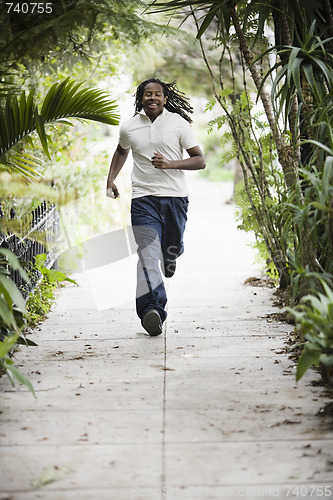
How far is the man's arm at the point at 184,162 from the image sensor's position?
15.2 ft

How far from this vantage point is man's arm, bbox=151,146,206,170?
15.2ft

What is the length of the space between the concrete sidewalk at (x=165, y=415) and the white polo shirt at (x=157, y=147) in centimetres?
107

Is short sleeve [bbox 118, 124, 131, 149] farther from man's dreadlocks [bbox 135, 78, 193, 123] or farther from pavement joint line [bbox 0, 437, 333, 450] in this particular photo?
pavement joint line [bbox 0, 437, 333, 450]

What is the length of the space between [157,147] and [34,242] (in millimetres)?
1694

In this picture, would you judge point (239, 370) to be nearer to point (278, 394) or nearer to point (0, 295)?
point (278, 394)

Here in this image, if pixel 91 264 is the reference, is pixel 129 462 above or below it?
above

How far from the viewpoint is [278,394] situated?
138 inches

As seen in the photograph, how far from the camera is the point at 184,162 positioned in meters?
4.75

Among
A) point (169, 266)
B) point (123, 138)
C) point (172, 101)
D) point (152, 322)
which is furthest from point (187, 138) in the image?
point (152, 322)

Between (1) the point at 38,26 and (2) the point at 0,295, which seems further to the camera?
(1) the point at 38,26

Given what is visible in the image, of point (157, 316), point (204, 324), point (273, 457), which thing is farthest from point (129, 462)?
point (204, 324)

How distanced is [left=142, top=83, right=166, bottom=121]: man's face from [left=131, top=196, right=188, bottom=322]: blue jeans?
631 mm

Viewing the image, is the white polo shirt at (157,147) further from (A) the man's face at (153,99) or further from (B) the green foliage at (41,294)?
(B) the green foliage at (41,294)

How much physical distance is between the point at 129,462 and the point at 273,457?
1.91 feet
